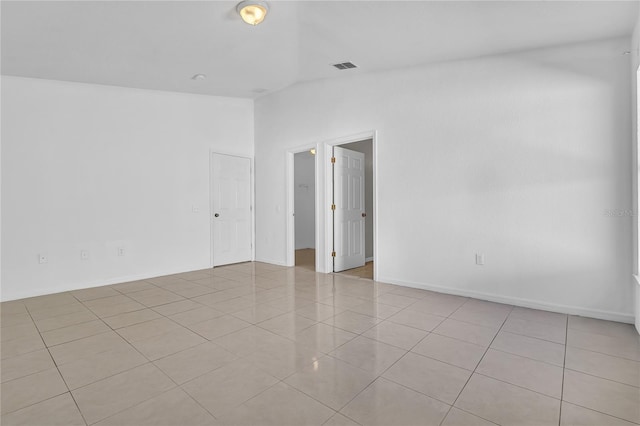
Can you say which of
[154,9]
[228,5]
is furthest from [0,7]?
[228,5]

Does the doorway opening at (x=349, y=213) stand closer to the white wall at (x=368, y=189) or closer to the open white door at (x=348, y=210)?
the open white door at (x=348, y=210)

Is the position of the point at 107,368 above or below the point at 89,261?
below

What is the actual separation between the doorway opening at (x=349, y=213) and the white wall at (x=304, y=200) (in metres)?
2.72

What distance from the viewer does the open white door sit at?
5398mm

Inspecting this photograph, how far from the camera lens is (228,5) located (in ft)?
9.56

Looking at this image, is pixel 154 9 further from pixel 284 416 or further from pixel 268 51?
pixel 284 416

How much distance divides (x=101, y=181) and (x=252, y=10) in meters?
3.23

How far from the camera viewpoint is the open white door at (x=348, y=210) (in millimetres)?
5398

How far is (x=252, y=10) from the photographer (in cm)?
289

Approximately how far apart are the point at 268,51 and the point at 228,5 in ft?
3.51

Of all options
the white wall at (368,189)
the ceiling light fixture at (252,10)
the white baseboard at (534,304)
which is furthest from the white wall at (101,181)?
the white baseboard at (534,304)

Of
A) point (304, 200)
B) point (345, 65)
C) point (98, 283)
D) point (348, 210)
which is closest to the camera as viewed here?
point (345, 65)

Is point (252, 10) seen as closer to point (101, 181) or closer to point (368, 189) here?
point (101, 181)

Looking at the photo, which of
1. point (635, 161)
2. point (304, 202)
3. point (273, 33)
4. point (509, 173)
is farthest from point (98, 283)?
point (635, 161)
